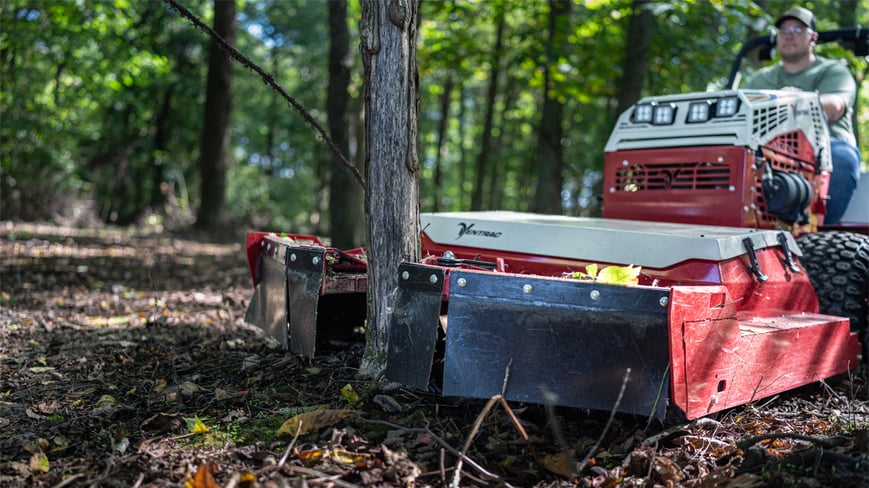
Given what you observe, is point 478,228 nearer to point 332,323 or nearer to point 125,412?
point 332,323

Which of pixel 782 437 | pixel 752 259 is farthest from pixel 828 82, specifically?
pixel 782 437

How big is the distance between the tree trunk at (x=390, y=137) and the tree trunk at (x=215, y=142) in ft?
33.5

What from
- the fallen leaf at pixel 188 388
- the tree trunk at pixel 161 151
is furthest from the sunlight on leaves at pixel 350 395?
the tree trunk at pixel 161 151

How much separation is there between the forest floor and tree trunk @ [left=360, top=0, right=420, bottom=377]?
0.59 meters

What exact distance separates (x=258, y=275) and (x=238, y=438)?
1717 millimetres

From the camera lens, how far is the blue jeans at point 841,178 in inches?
219

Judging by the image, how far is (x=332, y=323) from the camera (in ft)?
14.2

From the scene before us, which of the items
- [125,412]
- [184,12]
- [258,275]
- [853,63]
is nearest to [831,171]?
[258,275]

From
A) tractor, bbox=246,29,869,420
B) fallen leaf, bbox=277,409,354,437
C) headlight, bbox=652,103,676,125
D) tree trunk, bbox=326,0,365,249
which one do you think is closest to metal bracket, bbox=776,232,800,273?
tractor, bbox=246,29,869,420

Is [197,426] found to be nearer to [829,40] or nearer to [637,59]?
[829,40]

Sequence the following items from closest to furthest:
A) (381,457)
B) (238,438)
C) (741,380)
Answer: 1. (381,457)
2. (238,438)
3. (741,380)

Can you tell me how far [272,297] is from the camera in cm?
407

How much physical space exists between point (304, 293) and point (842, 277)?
10.3 feet

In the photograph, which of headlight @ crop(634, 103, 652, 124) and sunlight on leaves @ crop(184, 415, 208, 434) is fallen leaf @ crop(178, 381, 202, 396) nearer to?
sunlight on leaves @ crop(184, 415, 208, 434)
